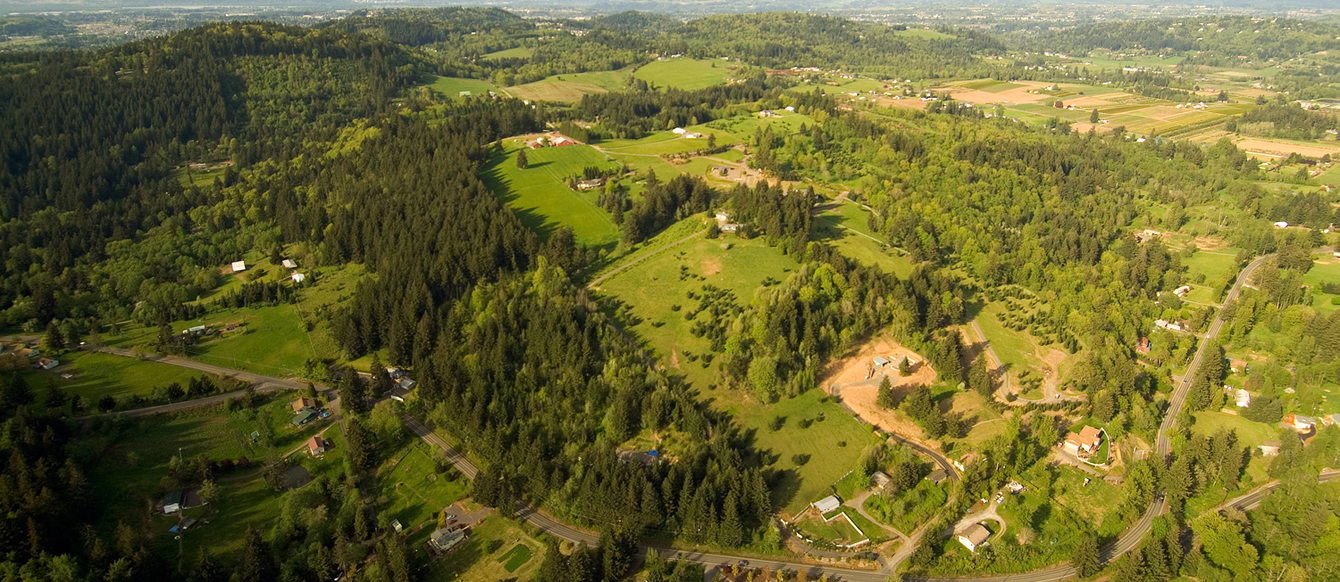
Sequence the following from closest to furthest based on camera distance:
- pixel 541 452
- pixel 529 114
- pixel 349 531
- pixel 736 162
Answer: pixel 349 531 < pixel 541 452 < pixel 736 162 < pixel 529 114

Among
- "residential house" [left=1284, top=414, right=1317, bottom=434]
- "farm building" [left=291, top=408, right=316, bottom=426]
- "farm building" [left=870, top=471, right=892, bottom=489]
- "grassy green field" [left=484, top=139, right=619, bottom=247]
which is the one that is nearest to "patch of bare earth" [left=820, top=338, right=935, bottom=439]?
"farm building" [left=870, top=471, right=892, bottom=489]

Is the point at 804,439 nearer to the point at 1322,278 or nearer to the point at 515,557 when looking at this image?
the point at 515,557

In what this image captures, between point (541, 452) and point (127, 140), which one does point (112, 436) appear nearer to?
point (541, 452)

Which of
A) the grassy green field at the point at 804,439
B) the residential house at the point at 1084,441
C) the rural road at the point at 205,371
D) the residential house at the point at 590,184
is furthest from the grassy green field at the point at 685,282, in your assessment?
the rural road at the point at 205,371

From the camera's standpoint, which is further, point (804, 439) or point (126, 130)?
point (126, 130)

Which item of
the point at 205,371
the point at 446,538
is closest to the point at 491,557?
the point at 446,538

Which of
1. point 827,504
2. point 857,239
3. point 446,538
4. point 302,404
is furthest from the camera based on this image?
point 857,239

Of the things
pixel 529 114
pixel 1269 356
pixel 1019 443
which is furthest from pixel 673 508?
pixel 529 114
